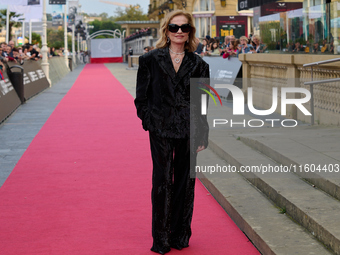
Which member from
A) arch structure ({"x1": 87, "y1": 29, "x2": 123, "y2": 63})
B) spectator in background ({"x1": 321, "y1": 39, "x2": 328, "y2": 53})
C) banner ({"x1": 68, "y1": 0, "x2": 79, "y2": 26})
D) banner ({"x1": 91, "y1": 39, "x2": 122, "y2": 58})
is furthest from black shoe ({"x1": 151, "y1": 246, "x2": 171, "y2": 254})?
banner ({"x1": 91, "y1": 39, "x2": 122, "y2": 58})

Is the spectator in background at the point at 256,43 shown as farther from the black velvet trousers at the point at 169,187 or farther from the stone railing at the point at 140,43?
the stone railing at the point at 140,43

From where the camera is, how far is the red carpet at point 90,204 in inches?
202

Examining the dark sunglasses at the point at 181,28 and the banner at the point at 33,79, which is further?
the banner at the point at 33,79

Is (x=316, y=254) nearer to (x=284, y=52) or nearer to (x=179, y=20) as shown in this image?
(x=179, y=20)

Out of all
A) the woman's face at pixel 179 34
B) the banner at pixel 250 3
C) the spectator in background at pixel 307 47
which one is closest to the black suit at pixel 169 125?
the woman's face at pixel 179 34

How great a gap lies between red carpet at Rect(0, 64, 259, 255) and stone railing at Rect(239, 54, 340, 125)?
3438mm

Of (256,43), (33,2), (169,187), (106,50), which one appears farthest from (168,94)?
(106,50)

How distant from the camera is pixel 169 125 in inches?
183

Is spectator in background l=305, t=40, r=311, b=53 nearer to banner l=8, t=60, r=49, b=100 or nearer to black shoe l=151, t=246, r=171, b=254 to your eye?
black shoe l=151, t=246, r=171, b=254

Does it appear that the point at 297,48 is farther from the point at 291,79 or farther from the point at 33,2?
the point at 33,2

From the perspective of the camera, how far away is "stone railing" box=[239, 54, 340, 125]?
1072 centimetres

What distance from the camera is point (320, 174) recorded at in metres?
6.01

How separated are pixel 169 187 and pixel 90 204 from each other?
205 cm

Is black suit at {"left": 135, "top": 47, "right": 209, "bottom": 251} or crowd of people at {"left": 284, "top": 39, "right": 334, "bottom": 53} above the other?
crowd of people at {"left": 284, "top": 39, "right": 334, "bottom": 53}
